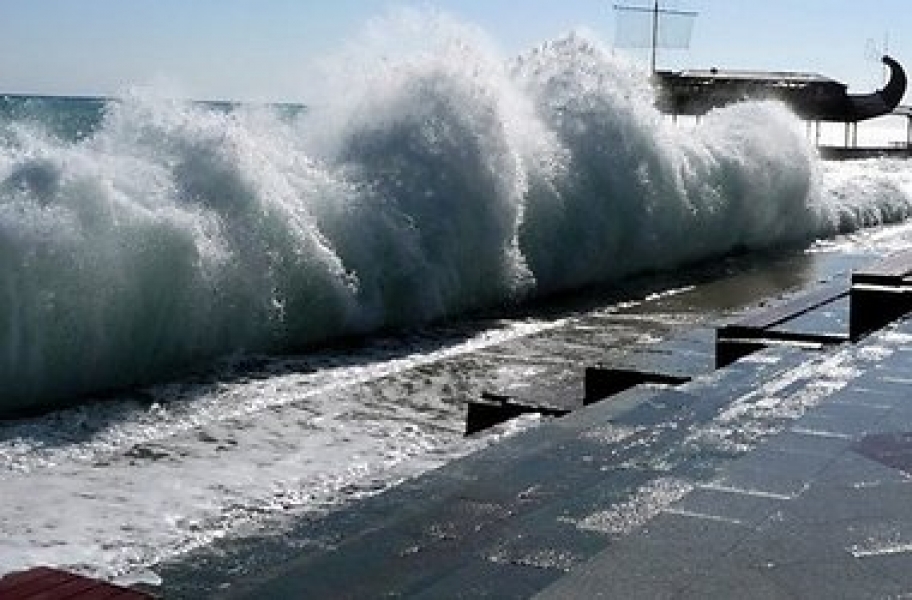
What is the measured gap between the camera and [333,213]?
14.2 m

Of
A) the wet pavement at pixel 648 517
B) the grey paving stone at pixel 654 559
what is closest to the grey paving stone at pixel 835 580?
the wet pavement at pixel 648 517

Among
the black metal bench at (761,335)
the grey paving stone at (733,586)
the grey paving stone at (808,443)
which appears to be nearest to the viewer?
the grey paving stone at (733,586)

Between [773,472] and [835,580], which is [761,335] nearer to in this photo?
[773,472]

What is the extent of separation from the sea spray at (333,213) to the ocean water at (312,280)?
0.03 metres

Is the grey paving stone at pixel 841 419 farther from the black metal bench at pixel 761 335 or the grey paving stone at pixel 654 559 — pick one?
Answer: the black metal bench at pixel 761 335

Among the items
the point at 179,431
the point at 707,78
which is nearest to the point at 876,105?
the point at 707,78

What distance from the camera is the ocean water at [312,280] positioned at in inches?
272

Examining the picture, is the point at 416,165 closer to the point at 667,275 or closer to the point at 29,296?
the point at 667,275

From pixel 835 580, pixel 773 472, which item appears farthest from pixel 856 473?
pixel 835 580

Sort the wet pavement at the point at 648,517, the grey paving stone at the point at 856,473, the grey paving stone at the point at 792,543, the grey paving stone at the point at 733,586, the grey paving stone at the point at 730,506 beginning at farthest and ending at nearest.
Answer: the grey paving stone at the point at 856,473, the grey paving stone at the point at 730,506, the grey paving stone at the point at 792,543, the wet pavement at the point at 648,517, the grey paving stone at the point at 733,586

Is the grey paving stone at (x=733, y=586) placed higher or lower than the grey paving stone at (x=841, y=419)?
higher

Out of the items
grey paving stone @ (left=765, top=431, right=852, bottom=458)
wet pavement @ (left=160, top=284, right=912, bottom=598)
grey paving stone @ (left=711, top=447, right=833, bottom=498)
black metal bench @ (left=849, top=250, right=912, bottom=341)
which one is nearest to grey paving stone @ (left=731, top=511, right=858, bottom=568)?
wet pavement @ (left=160, top=284, right=912, bottom=598)

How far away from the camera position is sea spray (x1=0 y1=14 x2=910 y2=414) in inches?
405

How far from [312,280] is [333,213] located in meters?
1.61
